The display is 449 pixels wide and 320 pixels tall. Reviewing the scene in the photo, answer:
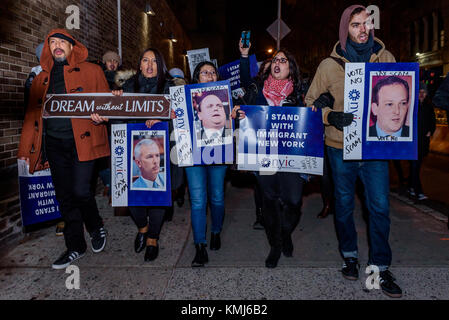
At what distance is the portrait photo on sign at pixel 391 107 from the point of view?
9.09ft

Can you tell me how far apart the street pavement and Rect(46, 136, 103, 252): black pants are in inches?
12.0

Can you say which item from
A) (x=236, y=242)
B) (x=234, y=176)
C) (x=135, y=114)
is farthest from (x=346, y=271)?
(x=234, y=176)

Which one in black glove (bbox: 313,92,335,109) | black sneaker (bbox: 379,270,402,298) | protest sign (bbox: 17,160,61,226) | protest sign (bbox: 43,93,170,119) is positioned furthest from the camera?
protest sign (bbox: 17,160,61,226)

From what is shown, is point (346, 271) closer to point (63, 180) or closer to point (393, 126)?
point (393, 126)

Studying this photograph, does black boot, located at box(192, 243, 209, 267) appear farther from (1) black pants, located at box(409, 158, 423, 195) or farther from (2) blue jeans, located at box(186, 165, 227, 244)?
(1) black pants, located at box(409, 158, 423, 195)

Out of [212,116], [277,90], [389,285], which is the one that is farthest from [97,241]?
[389,285]

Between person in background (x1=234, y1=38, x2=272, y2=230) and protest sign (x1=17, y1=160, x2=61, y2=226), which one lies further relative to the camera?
protest sign (x1=17, y1=160, x2=61, y2=226)

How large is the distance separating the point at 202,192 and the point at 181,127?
27.8 inches

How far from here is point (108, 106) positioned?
→ 10.7ft

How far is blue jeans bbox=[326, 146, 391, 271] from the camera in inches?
112

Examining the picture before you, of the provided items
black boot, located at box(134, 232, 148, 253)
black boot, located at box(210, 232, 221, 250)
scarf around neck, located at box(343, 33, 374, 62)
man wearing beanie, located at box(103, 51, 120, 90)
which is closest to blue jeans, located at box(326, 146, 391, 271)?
scarf around neck, located at box(343, 33, 374, 62)

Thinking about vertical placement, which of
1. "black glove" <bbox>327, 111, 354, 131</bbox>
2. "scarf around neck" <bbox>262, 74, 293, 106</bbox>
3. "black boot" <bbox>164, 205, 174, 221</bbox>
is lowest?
"black boot" <bbox>164, 205, 174, 221</bbox>

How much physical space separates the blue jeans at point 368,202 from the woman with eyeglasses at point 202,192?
123cm
